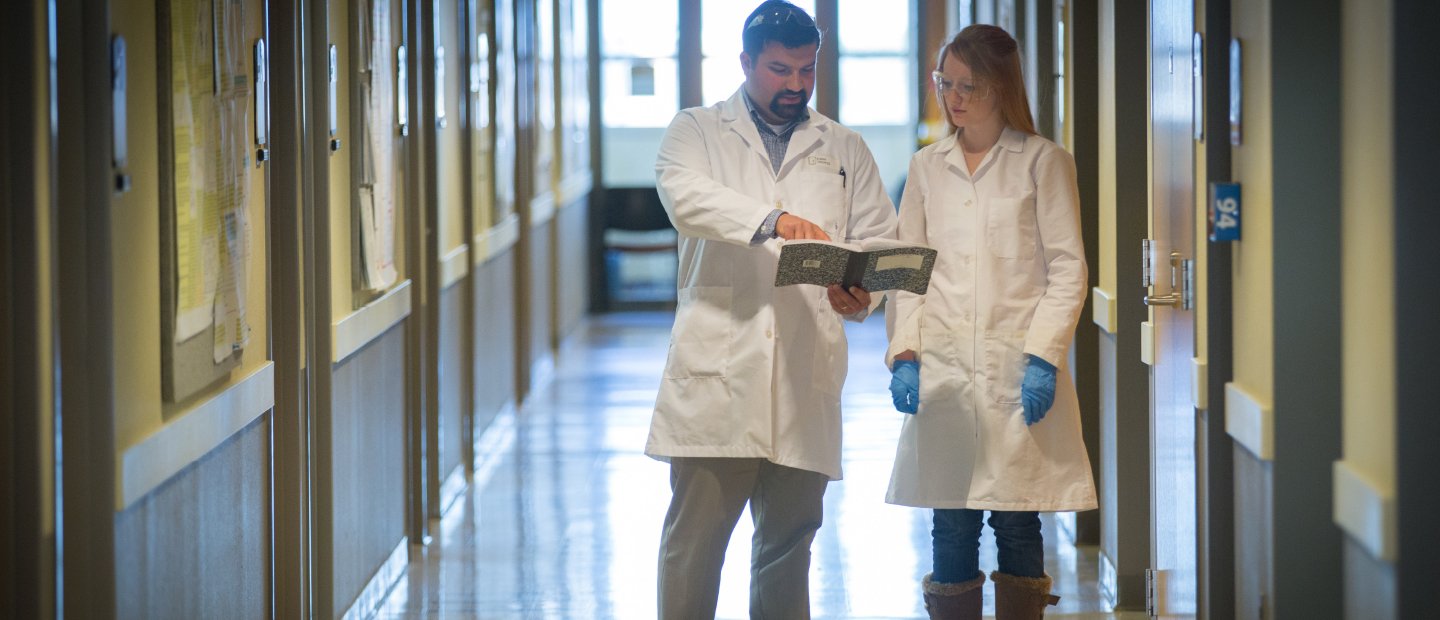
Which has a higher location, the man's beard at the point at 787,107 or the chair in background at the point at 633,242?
the man's beard at the point at 787,107

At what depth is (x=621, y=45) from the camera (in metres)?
12.5

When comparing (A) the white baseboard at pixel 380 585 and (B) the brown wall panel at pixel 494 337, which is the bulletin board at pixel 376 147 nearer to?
(A) the white baseboard at pixel 380 585

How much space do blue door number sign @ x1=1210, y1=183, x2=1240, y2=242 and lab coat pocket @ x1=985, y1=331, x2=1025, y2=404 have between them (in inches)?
22.4

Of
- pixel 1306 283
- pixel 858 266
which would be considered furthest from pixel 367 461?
pixel 1306 283

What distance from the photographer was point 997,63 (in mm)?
3412

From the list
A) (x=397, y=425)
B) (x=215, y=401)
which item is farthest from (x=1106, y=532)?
(x=215, y=401)

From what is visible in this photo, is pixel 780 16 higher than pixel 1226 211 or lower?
higher

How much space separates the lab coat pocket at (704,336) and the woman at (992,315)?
35cm

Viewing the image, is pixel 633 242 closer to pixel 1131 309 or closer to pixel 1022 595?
pixel 1131 309

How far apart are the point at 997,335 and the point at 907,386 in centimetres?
22

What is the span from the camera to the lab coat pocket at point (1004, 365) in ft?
11.1

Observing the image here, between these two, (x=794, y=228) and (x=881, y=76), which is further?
(x=881, y=76)

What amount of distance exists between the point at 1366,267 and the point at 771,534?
62.7 inches

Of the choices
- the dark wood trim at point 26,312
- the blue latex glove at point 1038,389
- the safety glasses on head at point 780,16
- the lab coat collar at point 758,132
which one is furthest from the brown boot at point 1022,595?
the dark wood trim at point 26,312
